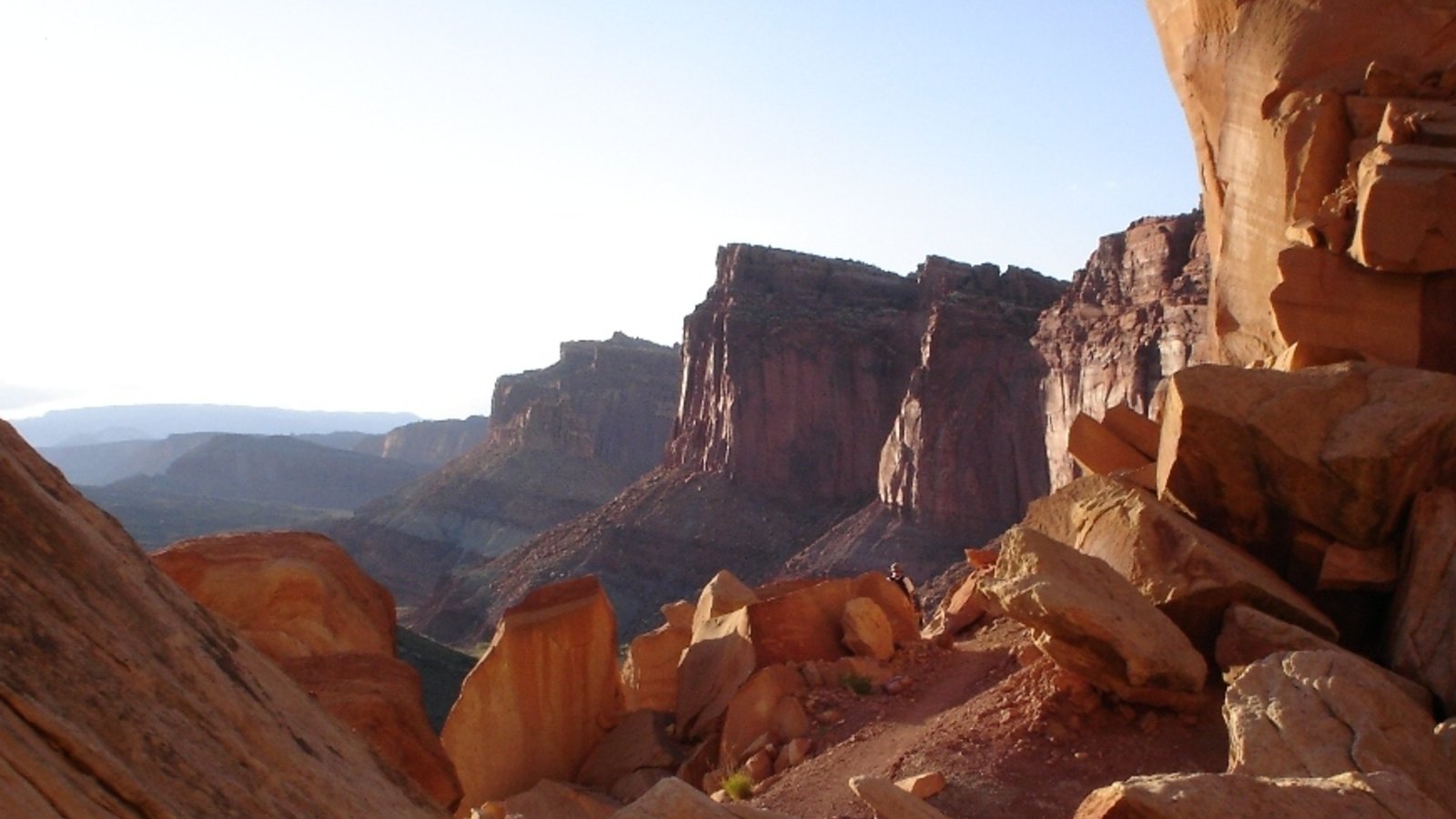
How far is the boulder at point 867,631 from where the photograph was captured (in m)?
17.0

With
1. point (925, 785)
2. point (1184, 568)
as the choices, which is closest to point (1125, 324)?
point (1184, 568)

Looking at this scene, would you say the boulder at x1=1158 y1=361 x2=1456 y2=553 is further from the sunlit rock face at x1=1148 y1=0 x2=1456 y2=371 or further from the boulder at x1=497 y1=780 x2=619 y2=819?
the boulder at x1=497 y1=780 x2=619 y2=819

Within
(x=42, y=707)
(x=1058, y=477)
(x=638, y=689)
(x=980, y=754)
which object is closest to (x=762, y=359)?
(x=1058, y=477)

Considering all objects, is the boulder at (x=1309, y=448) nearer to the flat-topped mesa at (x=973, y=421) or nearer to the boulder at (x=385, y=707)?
the boulder at (x=385, y=707)

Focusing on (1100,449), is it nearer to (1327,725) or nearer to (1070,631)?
(1070,631)

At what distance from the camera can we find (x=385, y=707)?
9289mm

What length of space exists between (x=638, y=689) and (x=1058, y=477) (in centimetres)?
4590

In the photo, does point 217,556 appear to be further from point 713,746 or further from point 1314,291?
point 1314,291

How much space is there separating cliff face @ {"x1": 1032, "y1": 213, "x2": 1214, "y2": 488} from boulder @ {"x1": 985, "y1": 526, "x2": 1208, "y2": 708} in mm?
34343

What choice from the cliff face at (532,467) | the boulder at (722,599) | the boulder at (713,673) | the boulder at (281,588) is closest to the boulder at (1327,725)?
the boulder at (281,588)

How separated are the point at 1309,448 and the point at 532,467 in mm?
130139

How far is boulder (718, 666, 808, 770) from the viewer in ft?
50.9

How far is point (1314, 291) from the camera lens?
16469 mm

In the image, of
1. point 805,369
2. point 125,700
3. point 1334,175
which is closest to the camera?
point 125,700
